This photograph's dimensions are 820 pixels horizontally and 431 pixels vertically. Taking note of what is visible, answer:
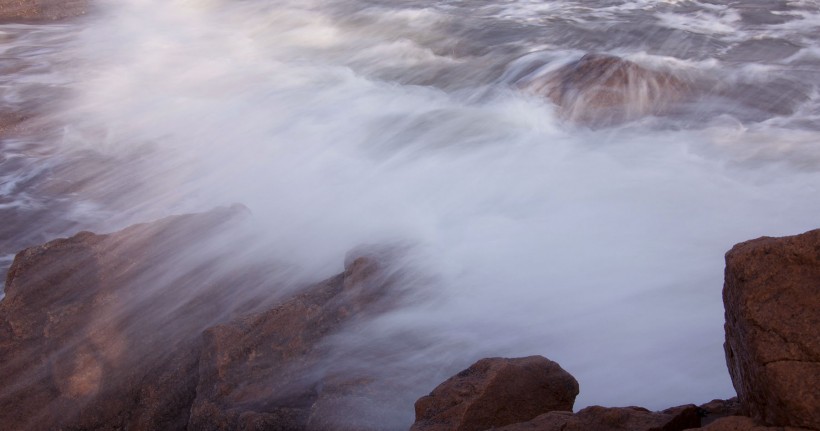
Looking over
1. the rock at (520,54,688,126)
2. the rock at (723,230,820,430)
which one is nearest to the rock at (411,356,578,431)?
the rock at (723,230,820,430)

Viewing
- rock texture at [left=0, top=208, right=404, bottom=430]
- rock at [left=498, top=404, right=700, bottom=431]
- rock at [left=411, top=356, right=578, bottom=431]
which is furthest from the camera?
rock texture at [left=0, top=208, right=404, bottom=430]

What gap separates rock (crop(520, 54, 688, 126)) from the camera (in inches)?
316

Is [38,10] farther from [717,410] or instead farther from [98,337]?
[717,410]

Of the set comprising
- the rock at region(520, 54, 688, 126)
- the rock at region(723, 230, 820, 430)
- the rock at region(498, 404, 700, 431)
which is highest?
the rock at region(723, 230, 820, 430)

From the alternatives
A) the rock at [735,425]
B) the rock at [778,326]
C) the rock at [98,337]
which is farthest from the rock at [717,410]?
the rock at [98,337]

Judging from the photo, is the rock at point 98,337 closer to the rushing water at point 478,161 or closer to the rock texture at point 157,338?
the rock texture at point 157,338

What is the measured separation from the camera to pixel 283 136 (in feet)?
29.3

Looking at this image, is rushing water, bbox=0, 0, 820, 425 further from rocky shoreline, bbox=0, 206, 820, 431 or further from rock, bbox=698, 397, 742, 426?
rock, bbox=698, 397, 742, 426

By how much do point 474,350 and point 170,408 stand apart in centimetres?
189

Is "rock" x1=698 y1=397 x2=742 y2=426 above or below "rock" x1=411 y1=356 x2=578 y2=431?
above

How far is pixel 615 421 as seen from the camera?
3.01 meters

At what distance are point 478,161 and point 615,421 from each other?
5039 millimetres

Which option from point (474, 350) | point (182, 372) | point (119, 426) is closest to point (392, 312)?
point (474, 350)

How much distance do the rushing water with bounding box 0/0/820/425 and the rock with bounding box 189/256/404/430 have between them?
33cm
